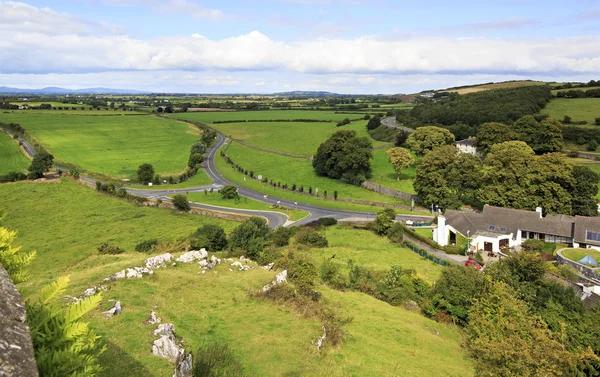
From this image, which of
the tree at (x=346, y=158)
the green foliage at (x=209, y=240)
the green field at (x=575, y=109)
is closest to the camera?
the green foliage at (x=209, y=240)

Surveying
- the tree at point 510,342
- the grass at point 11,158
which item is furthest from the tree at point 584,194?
the grass at point 11,158

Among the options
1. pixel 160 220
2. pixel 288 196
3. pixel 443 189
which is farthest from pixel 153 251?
pixel 443 189

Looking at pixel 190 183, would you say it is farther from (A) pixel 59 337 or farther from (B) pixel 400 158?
(A) pixel 59 337

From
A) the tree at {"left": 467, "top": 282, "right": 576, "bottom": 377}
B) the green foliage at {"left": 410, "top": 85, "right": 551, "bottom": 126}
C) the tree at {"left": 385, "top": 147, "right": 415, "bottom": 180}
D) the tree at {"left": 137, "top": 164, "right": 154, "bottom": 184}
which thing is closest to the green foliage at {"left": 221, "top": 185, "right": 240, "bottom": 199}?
the tree at {"left": 137, "top": 164, "right": 154, "bottom": 184}

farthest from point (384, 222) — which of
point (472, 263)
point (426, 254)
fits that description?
point (472, 263)

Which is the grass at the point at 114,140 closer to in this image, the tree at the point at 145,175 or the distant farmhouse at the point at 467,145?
the tree at the point at 145,175

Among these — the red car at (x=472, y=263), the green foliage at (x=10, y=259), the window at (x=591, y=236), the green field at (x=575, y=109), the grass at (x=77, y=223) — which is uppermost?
the green field at (x=575, y=109)

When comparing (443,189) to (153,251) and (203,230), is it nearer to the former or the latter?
(203,230)

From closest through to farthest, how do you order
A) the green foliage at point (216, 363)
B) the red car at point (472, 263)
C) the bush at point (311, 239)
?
the green foliage at point (216, 363) → the red car at point (472, 263) → the bush at point (311, 239)
